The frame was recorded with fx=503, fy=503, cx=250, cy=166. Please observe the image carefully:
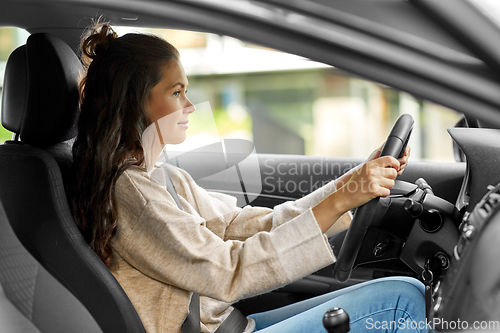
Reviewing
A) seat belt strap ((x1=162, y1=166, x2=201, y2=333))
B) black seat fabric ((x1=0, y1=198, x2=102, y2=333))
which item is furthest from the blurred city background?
black seat fabric ((x1=0, y1=198, x2=102, y2=333))

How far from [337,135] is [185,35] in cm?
81

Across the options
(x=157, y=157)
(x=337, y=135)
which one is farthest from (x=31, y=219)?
(x=337, y=135)

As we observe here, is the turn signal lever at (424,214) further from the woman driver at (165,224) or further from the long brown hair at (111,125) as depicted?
the long brown hair at (111,125)

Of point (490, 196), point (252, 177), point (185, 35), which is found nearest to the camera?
point (490, 196)

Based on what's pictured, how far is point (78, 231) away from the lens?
98 centimetres

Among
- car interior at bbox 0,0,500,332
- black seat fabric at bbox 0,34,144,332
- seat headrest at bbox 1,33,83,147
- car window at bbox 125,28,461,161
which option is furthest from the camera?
seat headrest at bbox 1,33,83,147

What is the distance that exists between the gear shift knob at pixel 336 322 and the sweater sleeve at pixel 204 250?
9cm

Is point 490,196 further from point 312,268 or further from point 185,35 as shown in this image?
point 185,35

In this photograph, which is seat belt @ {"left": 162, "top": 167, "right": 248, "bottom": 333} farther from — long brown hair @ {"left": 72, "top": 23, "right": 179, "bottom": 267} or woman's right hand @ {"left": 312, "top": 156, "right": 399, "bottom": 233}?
woman's right hand @ {"left": 312, "top": 156, "right": 399, "bottom": 233}

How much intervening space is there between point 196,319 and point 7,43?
754mm

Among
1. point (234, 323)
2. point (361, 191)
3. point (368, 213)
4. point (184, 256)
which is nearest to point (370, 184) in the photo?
point (361, 191)

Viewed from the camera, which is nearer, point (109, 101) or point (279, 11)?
point (279, 11)

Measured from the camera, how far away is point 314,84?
112 centimetres

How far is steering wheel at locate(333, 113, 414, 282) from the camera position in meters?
0.96
